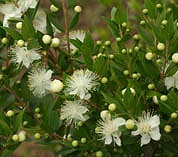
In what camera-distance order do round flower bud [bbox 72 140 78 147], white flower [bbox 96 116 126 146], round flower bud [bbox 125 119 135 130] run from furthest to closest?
round flower bud [bbox 72 140 78 147]
white flower [bbox 96 116 126 146]
round flower bud [bbox 125 119 135 130]

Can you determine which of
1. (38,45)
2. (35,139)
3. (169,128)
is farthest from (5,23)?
(169,128)

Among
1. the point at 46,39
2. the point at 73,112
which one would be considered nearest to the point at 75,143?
the point at 73,112

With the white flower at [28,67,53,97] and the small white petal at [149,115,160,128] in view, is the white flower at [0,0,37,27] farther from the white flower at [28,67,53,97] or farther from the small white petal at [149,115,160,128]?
the small white petal at [149,115,160,128]

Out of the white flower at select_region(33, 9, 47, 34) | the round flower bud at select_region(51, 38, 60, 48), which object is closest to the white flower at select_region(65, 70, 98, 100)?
the round flower bud at select_region(51, 38, 60, 48)

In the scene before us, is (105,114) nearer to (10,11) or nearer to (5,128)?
(5,128)

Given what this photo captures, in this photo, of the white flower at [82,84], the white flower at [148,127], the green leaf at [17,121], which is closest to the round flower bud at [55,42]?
the white flower at [82,84]

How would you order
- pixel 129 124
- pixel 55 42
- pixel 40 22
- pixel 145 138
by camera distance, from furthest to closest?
pixel 40 22 → pixel 55 42 → pixel 145 138 → pixel 129 124
